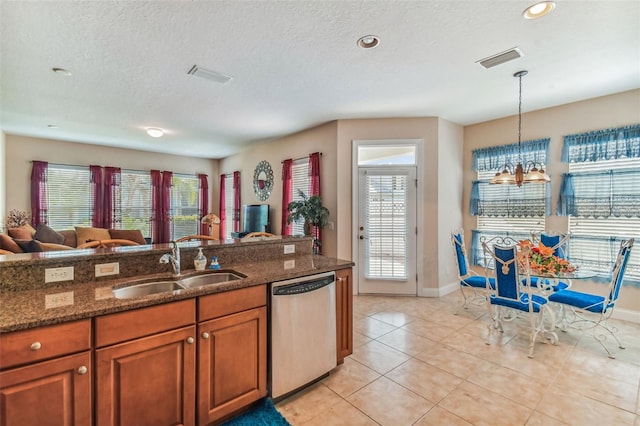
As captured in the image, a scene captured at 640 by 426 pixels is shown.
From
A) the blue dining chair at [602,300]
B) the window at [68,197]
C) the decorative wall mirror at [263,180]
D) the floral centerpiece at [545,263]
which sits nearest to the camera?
the blue dining chair at [602,300]

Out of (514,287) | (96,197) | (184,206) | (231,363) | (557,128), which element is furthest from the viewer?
(184,206)

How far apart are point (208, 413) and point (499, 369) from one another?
2341 mm

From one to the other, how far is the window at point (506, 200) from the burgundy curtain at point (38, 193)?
26.9 feet

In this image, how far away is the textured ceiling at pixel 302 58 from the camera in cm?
214

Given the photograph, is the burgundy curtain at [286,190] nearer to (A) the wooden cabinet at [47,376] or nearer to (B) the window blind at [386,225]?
(B) the window blind at [386,225]

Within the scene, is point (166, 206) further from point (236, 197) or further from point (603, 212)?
point (603, 212)

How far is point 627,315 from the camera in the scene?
11.8ft

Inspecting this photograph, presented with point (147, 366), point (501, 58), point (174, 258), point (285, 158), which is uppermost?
point (501, 58)

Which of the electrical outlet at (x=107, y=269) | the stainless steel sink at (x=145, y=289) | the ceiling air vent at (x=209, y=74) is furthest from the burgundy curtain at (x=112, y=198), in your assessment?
the stainless steel sink at (x=145, y=289)

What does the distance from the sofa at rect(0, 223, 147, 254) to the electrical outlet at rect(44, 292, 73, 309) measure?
1.62 metres

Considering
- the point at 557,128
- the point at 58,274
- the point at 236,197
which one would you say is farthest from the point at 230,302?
the point at 236,197

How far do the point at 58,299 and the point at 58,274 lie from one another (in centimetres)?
32

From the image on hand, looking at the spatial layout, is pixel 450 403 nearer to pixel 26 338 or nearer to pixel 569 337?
pixel 569 337

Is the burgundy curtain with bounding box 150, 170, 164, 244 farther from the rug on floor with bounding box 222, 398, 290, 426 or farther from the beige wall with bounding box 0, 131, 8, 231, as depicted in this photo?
the rug on floor with bounding box 222, 398, 290, 426
